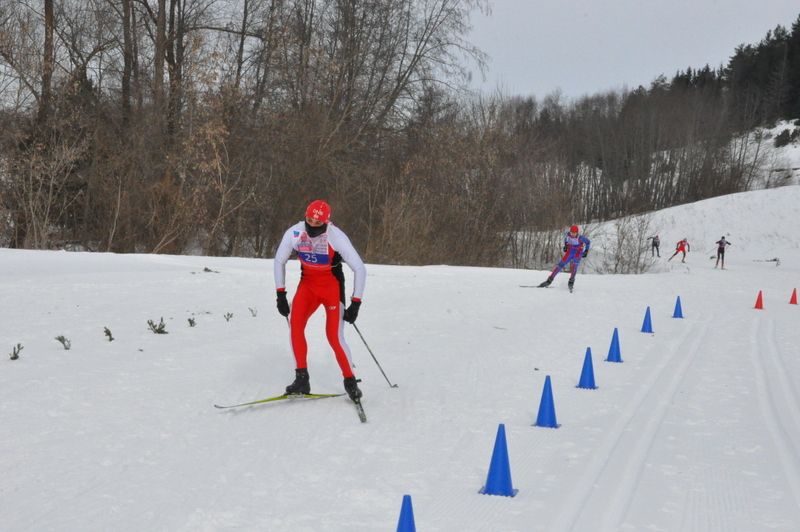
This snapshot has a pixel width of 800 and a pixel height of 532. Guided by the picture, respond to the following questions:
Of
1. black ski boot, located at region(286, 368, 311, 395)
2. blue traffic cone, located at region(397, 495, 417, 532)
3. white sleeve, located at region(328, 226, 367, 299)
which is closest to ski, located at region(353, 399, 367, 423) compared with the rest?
black ski boot, located at region(286, 368, 311, 395)

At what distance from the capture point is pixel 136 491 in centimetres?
446

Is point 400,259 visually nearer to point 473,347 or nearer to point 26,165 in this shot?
point 26,165

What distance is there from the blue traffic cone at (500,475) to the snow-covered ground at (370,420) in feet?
0.25

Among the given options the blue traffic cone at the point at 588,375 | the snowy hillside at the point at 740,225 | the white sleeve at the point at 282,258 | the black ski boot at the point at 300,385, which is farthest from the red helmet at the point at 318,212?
the snowy hillside at the point at 740,225

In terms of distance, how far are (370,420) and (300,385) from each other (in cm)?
84

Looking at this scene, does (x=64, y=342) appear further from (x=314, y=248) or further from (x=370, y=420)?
(x=370, y=420)

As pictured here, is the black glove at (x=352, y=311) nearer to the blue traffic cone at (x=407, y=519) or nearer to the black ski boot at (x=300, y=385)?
the black ski boot at (x=300, y=385)

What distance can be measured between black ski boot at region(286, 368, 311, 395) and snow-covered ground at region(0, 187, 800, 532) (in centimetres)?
16

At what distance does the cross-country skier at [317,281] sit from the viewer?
264 inches

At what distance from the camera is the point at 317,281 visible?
6820 millimetres

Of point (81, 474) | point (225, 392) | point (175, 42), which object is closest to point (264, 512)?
point (81, 474)

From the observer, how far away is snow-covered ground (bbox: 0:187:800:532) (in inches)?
169

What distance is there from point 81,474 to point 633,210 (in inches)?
3217

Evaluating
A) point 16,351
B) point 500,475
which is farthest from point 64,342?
point 500,475
